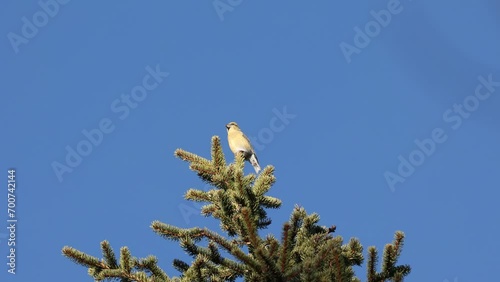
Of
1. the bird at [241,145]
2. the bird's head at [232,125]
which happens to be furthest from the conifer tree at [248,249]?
the bird's head at [232,125]

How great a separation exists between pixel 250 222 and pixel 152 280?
28.2 inches

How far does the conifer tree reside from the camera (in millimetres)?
4023

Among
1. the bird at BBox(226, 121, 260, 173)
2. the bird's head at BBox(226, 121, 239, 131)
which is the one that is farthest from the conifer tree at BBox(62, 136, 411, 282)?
the bird's head at BBox(226, 121, 239, 131)

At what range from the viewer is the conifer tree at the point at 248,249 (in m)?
4.02

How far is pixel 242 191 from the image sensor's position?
494 cm

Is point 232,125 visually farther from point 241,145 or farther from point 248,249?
point 248,249

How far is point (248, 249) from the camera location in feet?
15.7

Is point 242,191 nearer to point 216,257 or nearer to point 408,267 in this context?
point 216,257

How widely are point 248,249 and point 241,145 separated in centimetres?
343

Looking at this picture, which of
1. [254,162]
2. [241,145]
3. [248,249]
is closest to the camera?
[248,249]

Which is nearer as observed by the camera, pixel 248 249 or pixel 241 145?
pixel 248 249

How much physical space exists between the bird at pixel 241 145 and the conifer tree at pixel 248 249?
2689 millimetres

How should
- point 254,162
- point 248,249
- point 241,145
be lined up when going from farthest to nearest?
point 254,162, point 241,145, point 248,249

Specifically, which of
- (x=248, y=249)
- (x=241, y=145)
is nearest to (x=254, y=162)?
(x=241, y=145)
